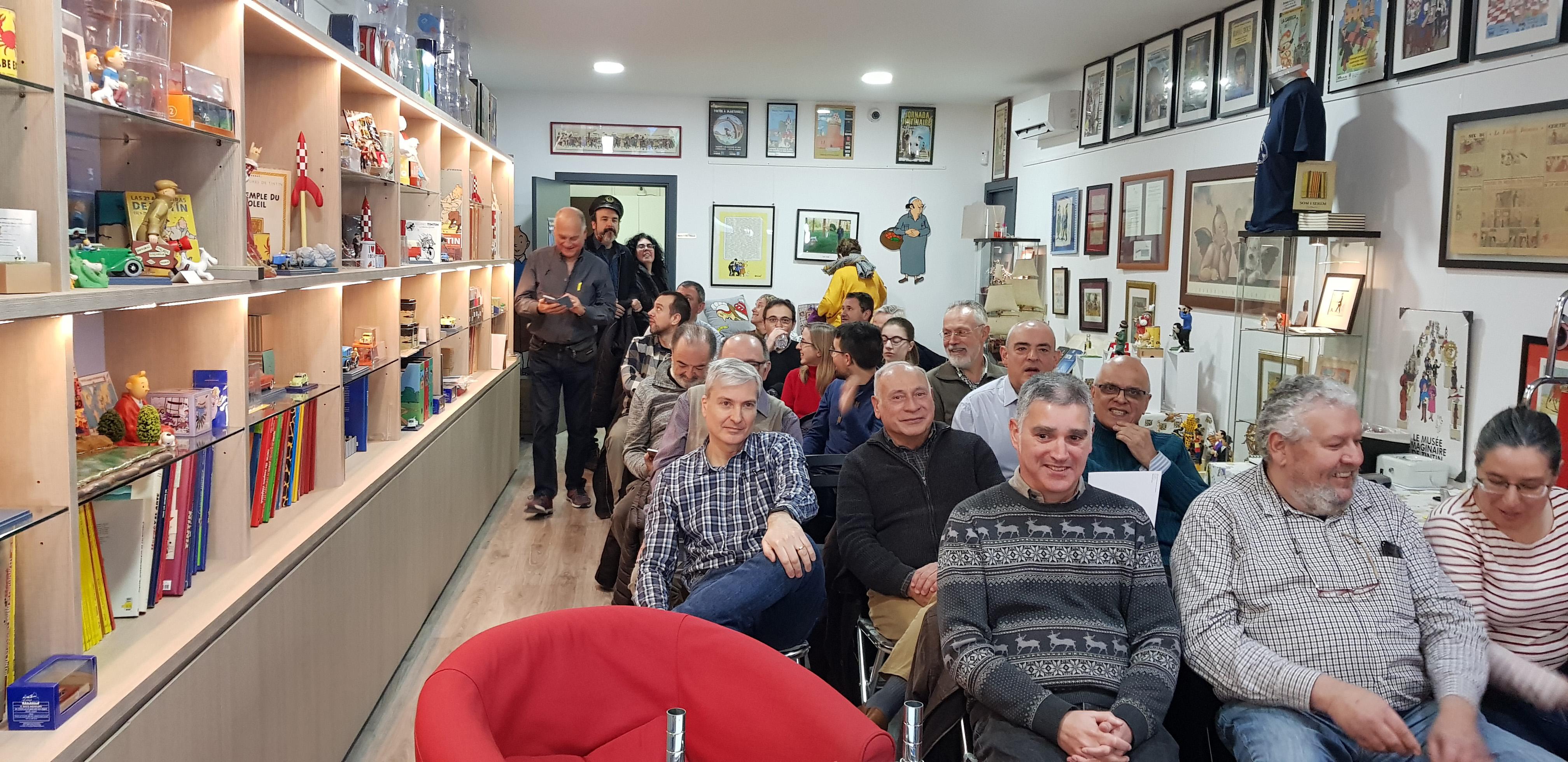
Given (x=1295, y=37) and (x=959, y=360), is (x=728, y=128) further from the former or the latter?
(x=959, y=360)

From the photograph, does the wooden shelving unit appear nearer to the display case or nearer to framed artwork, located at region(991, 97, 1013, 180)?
the display case

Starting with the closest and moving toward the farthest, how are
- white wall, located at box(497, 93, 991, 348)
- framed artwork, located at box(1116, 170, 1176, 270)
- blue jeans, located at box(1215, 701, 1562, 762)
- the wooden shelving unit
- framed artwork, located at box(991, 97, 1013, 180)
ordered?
the wooden shelving unit → blue jeans, located at box(1215, 701, 1562, 762) → framed artwork, located at box(1116, 170, 1176, 270) → framed artwork, located at box(991, 97, 1013, 180) → white wall, located at box(497, 93, 991, 348)

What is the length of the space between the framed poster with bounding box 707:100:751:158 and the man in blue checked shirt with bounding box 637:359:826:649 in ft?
23.2

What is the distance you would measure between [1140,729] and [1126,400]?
1.36 metres

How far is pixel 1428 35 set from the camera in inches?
177

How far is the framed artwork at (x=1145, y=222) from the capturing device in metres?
6.81

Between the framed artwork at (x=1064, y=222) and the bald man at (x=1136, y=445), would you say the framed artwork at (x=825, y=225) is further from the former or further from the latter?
the bald man at (x=1136, y=445)

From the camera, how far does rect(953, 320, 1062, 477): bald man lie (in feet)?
13.1

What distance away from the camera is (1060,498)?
→ 8.46 ft

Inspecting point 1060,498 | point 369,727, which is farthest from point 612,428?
point 1060,498

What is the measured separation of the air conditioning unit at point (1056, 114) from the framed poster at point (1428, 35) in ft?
11.1

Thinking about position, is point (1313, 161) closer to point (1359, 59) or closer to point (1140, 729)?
point (1359, 59)

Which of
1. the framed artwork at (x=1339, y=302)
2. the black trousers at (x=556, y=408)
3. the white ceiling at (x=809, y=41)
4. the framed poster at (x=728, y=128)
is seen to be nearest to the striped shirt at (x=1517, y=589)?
the framed artwork at (x=1339, y=302)

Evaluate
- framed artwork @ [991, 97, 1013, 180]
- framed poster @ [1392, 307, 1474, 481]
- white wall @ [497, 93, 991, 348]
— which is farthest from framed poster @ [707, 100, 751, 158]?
framed poster @ [1392, 307, 1474, 481]
